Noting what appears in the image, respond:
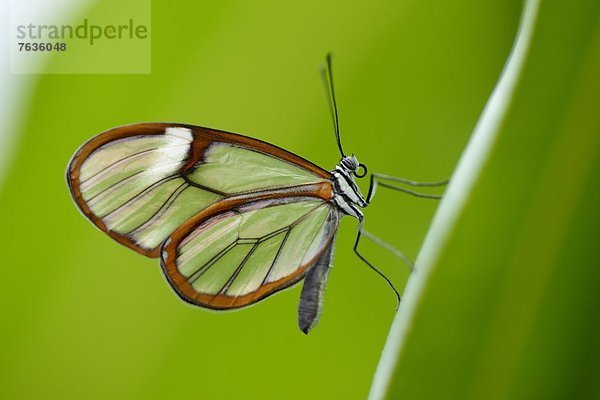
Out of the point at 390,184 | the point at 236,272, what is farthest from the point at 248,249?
the point at 390,184

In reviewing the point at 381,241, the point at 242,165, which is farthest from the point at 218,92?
the point at 381,241

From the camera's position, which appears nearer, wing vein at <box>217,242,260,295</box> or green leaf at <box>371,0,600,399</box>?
green leaf at <box>371,0,600,399</box>

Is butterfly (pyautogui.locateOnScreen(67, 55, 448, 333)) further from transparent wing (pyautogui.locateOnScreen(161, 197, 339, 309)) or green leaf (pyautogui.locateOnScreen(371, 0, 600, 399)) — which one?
green leaf (pyautogui.locateOnScreen(371, 0, 600, 399))

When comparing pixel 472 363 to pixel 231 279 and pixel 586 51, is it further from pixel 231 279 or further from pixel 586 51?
pixel 231 279

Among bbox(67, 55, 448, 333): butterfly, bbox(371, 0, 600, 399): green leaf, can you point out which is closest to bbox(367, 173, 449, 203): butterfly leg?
bbox(67, 55, 448, 333): butterfly

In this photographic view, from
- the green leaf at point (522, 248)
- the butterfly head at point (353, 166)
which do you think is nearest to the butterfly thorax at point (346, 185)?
the butterfly head at point (353, 166)

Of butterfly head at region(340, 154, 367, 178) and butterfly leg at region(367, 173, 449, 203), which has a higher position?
butterfly head at region(340, 154, 367, 178)

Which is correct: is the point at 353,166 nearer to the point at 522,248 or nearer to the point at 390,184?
the point at 390,184

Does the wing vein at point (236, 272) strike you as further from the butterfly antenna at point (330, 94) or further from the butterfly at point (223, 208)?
the butterfly antenna at point (330, 94)

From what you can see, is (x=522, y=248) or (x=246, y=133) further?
(x=246, y=133)
